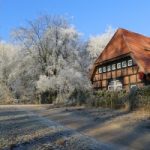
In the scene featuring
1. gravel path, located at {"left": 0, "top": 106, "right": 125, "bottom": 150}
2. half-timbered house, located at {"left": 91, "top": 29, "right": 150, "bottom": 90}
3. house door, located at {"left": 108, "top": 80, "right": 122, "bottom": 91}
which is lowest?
gravel path, located at {"left": 0, "top": 106, "right": 125, "bottom": 150}

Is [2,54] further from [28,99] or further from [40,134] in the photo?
[40,134]

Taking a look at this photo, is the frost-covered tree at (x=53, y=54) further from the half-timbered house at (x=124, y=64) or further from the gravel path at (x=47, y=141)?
the gravel path at (x=47, y=141)

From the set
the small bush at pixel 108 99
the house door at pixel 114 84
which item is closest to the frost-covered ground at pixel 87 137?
the small bush at pixel 108 99

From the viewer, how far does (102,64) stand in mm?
42094

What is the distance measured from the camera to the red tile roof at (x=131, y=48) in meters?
35.8

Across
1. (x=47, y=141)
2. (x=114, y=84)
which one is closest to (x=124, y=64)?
(x=114, y=84)

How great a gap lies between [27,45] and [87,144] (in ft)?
137

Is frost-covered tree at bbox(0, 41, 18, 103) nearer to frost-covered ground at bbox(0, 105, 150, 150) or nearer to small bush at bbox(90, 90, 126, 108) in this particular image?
small bush at bbox(90, 90, 126, 108)

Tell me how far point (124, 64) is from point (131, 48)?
2.02 meters

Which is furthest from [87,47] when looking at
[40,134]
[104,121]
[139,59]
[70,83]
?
[40,134]

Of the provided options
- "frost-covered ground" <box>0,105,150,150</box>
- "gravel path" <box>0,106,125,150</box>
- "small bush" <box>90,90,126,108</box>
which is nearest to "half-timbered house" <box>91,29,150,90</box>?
"small bush" <box>90,90,126,108</box>

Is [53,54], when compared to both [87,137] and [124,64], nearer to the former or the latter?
[124,64]

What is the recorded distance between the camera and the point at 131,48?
123 feet

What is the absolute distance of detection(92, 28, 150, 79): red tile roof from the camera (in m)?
35.8
